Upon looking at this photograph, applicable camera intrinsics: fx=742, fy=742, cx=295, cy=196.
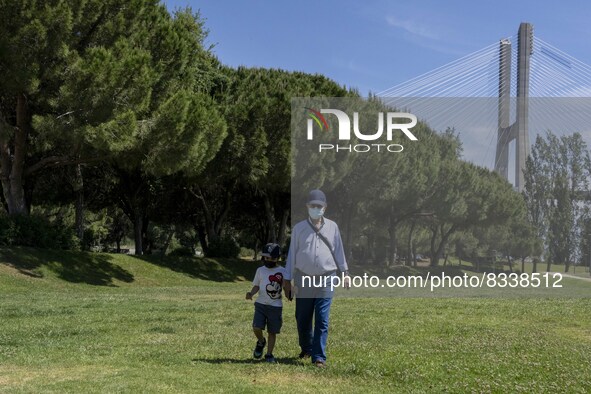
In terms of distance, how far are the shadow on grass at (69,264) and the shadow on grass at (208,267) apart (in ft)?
13.0

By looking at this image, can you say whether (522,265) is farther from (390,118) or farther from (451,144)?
(390,118)

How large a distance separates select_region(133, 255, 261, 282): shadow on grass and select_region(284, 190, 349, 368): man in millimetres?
28565

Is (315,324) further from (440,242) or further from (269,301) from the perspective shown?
(440,242)

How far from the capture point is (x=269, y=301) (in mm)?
9273

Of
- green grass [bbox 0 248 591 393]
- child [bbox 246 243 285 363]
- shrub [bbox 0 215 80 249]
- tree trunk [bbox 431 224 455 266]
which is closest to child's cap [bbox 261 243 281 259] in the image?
child [bbox 246 243 285 363]

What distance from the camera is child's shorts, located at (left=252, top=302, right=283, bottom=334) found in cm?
927

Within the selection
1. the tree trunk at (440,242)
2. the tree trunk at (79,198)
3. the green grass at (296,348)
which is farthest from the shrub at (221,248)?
the tree trunk at (440,242)

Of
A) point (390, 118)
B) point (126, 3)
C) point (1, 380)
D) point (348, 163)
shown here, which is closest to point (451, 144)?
point (390, 118)

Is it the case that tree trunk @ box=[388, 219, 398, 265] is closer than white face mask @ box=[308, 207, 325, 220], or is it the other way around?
white face mask @ box=[308, 207, 325, 220]

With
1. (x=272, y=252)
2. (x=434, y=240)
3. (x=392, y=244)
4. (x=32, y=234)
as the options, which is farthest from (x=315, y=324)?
(x=32, y=234)

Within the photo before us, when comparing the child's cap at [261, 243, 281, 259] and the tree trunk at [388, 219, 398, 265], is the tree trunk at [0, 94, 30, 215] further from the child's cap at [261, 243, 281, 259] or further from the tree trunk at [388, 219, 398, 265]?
the child's cap at [261, 243, 281, 259]

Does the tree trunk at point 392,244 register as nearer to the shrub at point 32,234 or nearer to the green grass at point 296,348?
the green grass at point 296,348

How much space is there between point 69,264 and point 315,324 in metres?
24.1

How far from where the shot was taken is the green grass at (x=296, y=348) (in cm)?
791
